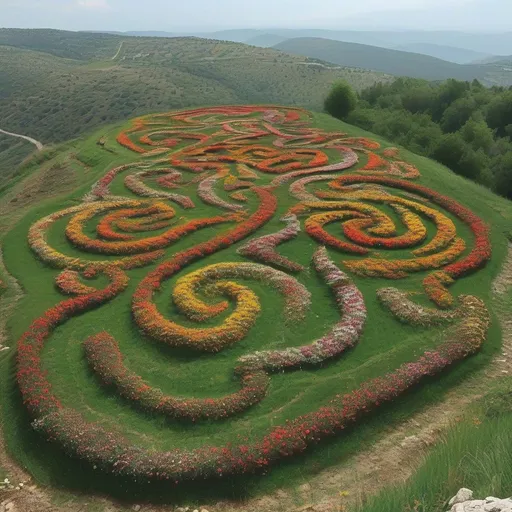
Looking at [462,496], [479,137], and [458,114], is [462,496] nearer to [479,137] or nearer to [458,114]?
[479,137]

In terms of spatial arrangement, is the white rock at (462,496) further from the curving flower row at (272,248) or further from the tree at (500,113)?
the tree at (500,113)

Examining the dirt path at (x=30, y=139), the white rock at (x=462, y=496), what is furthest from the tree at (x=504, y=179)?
the dirt path at (x=30, y=139)

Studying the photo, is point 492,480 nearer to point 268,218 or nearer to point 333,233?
point 333,233

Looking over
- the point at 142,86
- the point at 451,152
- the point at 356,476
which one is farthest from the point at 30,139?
the point at 356,476

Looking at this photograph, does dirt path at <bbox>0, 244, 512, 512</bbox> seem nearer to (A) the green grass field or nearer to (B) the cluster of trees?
(A) the green grass field

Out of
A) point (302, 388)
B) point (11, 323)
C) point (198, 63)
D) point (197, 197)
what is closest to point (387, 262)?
point (302, 388)

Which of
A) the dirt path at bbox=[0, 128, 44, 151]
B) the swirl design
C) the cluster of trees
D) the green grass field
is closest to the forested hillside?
the cluster of trees
